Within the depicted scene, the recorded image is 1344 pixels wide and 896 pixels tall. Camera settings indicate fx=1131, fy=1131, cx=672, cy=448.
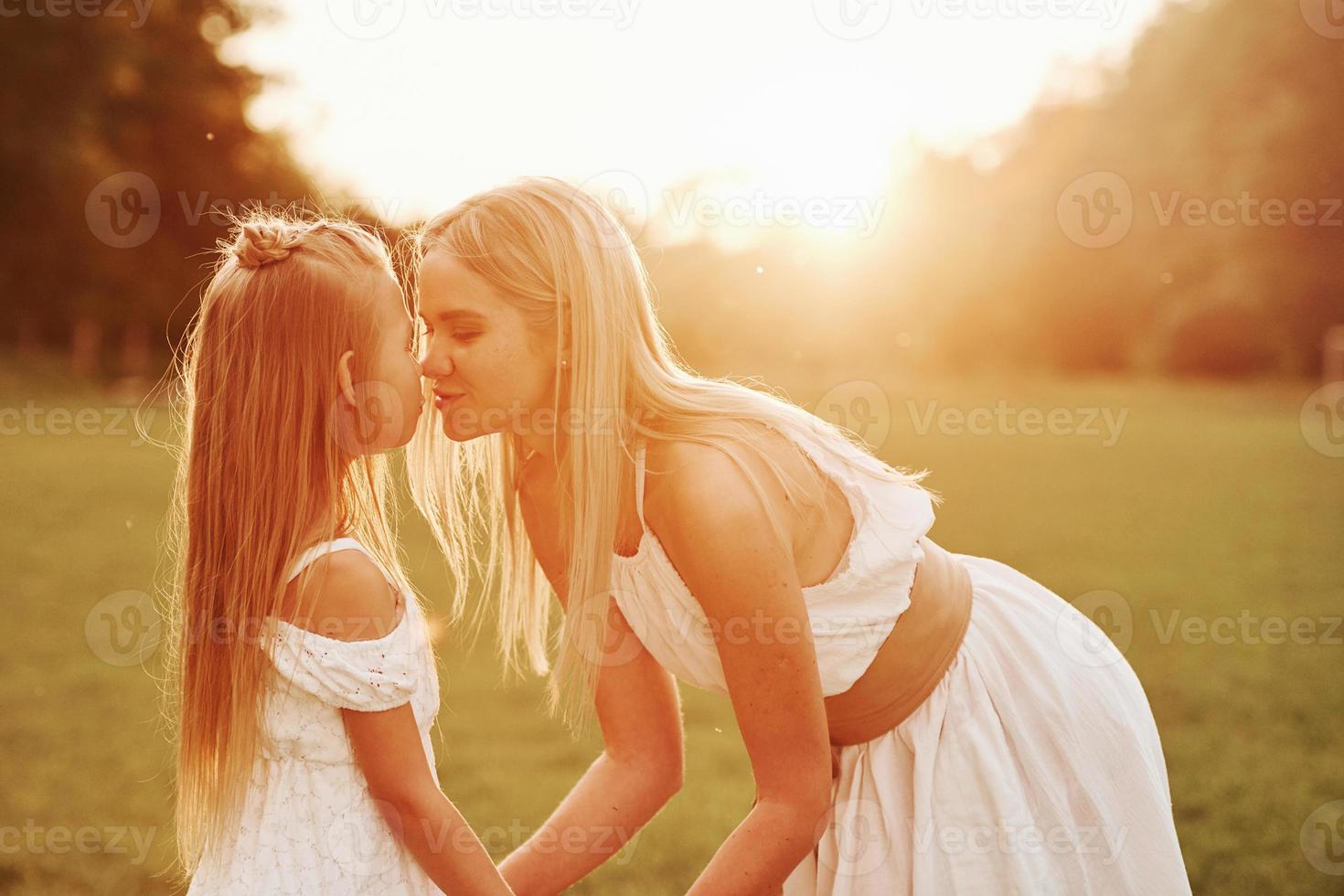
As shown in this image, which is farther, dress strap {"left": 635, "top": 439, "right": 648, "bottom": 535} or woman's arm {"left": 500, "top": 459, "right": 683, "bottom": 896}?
woman's arm {"left": 500, "top": 459, "right": 683, "bottom": 896}

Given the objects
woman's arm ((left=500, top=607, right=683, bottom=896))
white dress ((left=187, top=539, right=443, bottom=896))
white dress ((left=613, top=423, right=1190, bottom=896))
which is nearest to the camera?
white dress ((left=187, top=539, right=443, bottom=896))

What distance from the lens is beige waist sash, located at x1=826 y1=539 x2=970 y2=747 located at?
2.40 m

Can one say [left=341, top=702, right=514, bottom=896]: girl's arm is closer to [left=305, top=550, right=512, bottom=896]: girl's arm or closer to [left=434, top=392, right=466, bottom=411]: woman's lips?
[left=305, top=550, right=512, bottom=896]: girl's arm

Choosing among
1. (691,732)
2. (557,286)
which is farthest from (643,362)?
(691,732)

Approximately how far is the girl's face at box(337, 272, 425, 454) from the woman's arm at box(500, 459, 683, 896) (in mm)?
517

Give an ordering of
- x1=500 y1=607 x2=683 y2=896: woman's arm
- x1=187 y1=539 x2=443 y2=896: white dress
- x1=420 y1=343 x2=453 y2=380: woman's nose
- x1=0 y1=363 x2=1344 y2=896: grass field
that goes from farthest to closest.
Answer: x1=0 y1=363 x2=1344 y2=896: grass field
x1=500 y1=607 x2=683 y2=896: woman's arm
x1=420 y1=343 x2=453 y2=380: woman's nose
x1=187 y1=539 x2=443 y2=896: white dress

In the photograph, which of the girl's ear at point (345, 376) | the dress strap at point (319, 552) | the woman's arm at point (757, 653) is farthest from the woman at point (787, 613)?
the dress strap at point (319, 552)

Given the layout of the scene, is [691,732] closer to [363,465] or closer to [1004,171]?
[363,465]

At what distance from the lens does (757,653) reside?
2.15 m

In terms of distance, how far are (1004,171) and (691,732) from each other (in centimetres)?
5517

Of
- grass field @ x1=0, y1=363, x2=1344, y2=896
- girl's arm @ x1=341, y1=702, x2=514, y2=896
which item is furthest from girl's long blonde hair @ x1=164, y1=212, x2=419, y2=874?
grass field @ x1=0, y1=363, x2=1344, y2=896

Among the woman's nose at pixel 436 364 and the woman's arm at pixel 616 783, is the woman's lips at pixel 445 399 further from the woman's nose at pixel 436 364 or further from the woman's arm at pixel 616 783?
the woman's arm at pixel 616 783

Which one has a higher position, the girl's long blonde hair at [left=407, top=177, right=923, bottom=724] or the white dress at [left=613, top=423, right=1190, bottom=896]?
the girl's long blonde hair at [left=407, top=177, right=923, bottom=724]

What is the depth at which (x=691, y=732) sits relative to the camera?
6.66m
